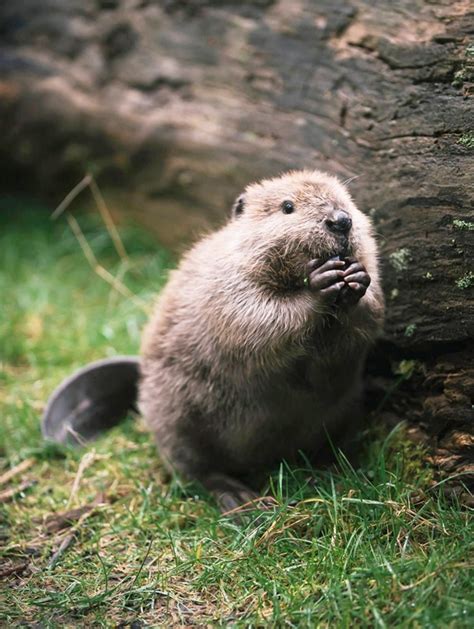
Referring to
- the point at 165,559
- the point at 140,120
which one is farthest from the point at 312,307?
the point at 140,120

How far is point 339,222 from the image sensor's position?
3744mm

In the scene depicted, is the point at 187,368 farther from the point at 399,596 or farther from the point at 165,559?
the point at 399,596

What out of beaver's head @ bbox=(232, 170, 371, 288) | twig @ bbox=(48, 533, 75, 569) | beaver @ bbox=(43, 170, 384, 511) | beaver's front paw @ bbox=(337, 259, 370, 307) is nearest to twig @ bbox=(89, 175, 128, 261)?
beaver @ bbox=(43, 170, 384, 511)

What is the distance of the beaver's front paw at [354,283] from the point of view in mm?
3676

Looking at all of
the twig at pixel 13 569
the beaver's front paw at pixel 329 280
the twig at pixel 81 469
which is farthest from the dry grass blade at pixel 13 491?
the beaver's front paw at pixel 329 280

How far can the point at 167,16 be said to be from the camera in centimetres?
620

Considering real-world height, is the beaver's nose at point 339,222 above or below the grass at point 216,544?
above

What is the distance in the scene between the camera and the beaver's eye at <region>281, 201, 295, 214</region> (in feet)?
12.9

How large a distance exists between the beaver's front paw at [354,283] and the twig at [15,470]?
2.21 metres

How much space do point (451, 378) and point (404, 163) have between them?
1.11 meters

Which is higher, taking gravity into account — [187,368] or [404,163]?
[404,163]

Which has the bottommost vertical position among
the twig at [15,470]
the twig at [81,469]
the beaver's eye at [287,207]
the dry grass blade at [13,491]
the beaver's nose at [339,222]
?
the twig at [15,470]

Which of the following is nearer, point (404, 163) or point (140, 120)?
point (404, 163)

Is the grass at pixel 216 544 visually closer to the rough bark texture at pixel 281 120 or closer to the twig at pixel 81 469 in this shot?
the twig at pixel 81 469
